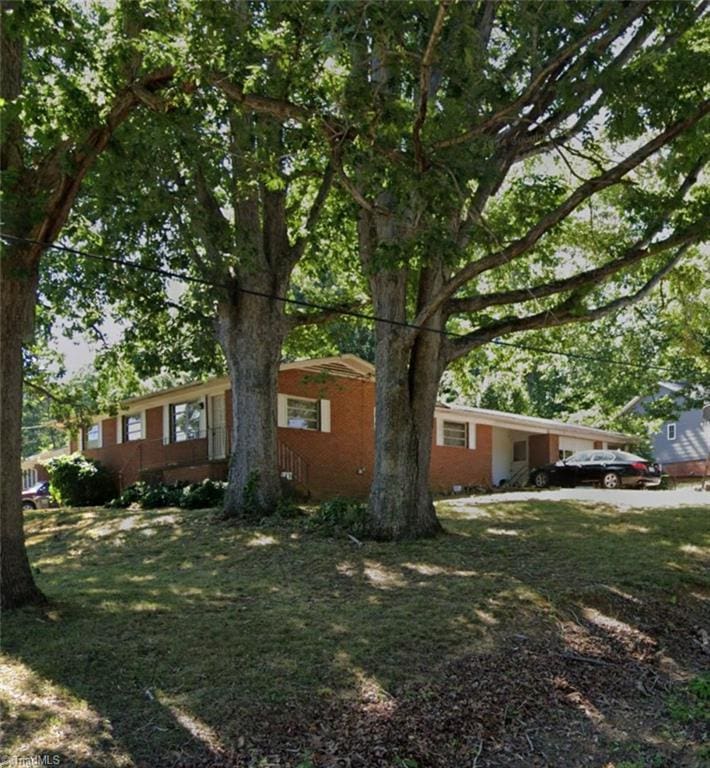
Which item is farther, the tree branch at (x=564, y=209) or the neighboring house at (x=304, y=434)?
the neighboring house at (x=304, y=434)

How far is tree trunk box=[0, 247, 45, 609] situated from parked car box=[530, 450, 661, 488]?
784 inches

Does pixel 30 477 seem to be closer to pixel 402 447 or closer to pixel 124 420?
pixel 124 420

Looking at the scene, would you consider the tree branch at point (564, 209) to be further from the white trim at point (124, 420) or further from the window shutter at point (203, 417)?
the white trim at point (124, 420)

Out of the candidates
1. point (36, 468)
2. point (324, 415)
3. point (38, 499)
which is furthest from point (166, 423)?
point (36, 468)

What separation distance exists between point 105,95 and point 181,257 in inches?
238

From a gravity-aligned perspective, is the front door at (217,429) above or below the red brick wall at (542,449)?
above

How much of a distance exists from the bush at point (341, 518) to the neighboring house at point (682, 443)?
27981 mm

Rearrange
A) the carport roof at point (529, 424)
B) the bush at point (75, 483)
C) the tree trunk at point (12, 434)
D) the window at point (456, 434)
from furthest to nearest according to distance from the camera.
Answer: the carport roof at point (529, 424) < the window at point (456, 434) < the bush at point (75, 483) < the tree trunk at point (12, 434)

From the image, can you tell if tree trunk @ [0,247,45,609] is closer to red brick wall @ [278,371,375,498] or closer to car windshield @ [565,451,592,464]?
red brick wall @ [278,371,375,498]

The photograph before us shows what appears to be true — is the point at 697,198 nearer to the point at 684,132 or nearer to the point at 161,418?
the point at 684,132

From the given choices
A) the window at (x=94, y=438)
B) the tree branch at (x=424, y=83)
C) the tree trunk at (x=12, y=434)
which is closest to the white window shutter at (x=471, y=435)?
the window at (x=94, y=438)

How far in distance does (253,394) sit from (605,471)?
1429cm

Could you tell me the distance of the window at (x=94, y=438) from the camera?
26308 mm

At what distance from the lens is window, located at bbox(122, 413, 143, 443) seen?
24.3 meters
